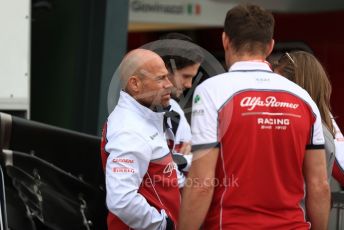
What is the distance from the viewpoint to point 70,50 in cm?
710

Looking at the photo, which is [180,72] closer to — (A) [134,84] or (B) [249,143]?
(A) [134,84]

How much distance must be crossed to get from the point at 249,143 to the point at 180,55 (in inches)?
61.2

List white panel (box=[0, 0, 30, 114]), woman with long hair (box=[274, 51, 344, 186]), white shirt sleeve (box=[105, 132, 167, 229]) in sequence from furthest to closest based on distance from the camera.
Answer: white panel (box=[0, 0, 30, 114]) < woman with long hair (box=[274, 51, 344, 186]) < white shirt sleeve (box=[105, 132, 167, 229])

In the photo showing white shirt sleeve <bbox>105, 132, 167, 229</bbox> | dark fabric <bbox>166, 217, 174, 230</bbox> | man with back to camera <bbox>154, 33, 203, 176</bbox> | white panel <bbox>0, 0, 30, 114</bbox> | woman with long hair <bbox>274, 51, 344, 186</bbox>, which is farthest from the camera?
white panel <bbox>0, 0, 30, 114</bbox>

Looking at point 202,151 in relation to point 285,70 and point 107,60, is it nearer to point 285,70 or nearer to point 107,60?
point 285,70

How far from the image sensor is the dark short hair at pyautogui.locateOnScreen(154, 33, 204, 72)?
440 cm

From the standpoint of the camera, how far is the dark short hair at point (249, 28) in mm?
3094

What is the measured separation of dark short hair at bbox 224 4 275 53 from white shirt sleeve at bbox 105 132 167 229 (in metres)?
0.61

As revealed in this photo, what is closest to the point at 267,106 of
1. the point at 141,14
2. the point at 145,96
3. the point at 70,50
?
the point at 145,96

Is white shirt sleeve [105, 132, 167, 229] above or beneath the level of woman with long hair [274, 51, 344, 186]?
beneath

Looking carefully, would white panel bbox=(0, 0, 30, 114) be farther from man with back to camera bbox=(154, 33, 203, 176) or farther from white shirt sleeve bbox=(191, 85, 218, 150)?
white shirt sleeve bbox=(191, 85, 218, 150)

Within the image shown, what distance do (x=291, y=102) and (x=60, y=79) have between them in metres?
4.43

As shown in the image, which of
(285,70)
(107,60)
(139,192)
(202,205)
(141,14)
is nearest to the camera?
(202,205)

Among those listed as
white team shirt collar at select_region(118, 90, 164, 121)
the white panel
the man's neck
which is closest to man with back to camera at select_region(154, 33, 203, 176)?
white team shirt collar at select_region(118, 90, 164, 121)
